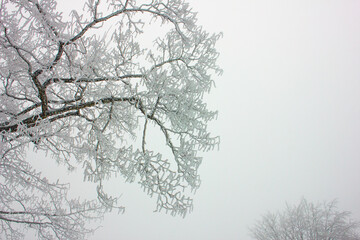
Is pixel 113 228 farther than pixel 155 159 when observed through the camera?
Yes

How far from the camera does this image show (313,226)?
13.6 metres

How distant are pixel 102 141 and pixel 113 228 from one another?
452ft

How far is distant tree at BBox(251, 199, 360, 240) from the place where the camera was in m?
13.2

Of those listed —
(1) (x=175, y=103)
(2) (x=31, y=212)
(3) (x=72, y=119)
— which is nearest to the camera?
(1) (x=175, y=103)

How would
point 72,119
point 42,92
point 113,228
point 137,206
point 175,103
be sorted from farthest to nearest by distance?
point 137,206
point 113,228
point 72,119
point 42,92
point 175,103

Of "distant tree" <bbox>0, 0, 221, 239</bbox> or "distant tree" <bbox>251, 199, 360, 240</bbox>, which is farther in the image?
"distant tree" <bbox>251, 199, 360, 240</bbox>

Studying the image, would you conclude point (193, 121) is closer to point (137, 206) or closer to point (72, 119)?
point (72, 119)

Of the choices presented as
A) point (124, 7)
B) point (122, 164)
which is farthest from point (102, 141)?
A: point (124, 7)

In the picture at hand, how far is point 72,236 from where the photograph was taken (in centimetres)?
500

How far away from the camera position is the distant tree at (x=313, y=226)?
43.3ft

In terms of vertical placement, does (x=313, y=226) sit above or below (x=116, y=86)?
below

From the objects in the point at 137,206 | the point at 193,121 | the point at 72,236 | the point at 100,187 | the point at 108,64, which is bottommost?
the point at 72,236

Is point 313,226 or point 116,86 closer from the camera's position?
point 116,86

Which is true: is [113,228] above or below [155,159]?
above
